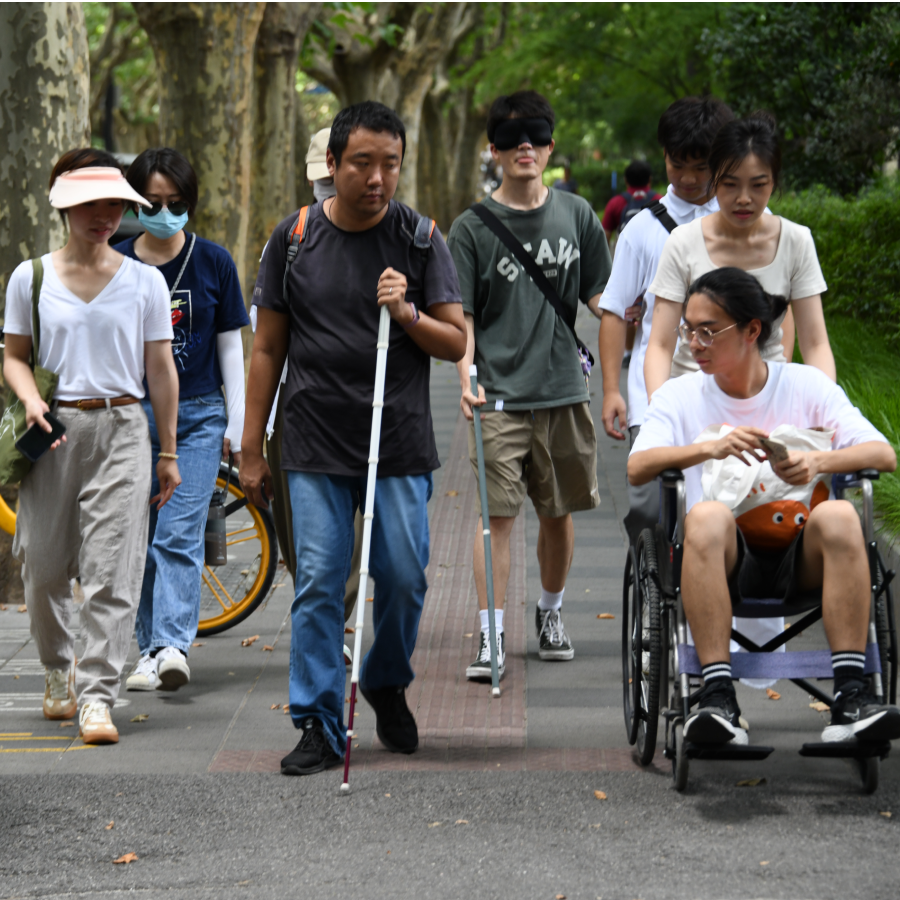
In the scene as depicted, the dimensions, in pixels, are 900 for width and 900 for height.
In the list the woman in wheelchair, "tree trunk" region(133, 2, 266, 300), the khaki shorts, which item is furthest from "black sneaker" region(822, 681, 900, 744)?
"tree trunk" region(133, 2, 266, 300)

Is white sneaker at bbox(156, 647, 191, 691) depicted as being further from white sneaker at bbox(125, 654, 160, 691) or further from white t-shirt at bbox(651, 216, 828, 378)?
white t-shirt at bbox(651, 216, 828, 378)

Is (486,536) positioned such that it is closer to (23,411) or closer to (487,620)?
(487,620)

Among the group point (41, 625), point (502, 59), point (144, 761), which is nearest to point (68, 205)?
point (41, 625)

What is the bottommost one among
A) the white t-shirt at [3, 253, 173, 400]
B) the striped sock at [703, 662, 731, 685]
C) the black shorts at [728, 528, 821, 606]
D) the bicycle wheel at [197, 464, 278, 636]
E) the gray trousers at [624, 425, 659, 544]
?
the bicycle wheel at [197, 464, 278, 636]

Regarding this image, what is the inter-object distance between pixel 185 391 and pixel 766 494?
2.40 m

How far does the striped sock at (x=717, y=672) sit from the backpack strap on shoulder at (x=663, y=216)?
1.94 meters

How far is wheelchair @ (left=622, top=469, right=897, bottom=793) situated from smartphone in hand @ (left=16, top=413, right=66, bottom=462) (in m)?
1.99

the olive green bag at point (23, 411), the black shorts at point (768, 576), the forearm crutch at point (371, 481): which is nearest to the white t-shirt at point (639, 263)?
the black shorts at point (768, 576)

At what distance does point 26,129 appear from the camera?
7.44 m

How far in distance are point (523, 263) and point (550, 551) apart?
1.18 m

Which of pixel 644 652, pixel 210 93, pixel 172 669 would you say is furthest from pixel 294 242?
pixel 210 93

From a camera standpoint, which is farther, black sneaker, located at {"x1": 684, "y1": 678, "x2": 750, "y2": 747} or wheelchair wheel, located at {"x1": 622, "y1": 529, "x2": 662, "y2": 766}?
wheelchair wheel, located at {"x1": 622, "y1": 529, "x2": 662, "y2": 766}

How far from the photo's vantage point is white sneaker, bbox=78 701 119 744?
16.8 ft

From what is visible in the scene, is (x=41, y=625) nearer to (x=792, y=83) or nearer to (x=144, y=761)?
(x=144, y=761)
